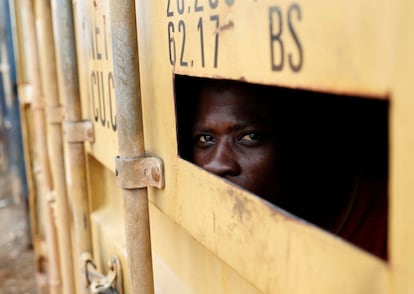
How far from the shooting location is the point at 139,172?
1337 millimetres

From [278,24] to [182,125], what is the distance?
2.40 feet

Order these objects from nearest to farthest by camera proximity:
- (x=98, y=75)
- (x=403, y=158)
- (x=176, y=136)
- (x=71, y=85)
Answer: (x=403, y=158), (x=176, y=136), (x=98, y=75), (x=71, y=85)

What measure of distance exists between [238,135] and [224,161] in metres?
0.11

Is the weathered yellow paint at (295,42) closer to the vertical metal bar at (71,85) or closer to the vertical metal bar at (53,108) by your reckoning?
the vertical metal bar at (71,85)

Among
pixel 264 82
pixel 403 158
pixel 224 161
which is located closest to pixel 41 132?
pixel 224 161

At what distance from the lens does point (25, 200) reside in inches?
198

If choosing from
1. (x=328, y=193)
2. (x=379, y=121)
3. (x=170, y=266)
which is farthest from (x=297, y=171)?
(x=170, y=266)

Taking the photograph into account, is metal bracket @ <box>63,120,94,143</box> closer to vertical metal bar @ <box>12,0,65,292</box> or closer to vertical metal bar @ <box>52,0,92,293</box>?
vertical metal bar @ <box>52,0,92,293</box>

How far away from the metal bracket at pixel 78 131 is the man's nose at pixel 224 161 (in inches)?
22.4

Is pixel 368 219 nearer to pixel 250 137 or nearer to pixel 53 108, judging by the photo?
pixel 250 137

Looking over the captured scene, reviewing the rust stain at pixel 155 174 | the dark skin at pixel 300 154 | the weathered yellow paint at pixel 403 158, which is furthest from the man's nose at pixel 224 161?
the weathered yellow paint at pixel 403 158

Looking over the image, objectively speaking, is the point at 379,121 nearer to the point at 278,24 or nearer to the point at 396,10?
the point at 278,24

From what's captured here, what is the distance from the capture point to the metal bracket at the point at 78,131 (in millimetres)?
1925

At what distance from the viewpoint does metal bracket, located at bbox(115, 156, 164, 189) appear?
4.34 feet
